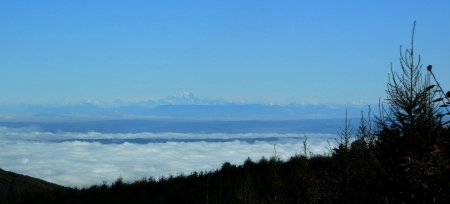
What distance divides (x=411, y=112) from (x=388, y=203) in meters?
1.24

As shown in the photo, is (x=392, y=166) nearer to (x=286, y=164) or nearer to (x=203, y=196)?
(x=203, y=196)

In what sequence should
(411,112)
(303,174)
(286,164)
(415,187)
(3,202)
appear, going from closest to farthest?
1. (415,187)
2. (411,112)
3. (303,174)
4. (3,202)
5. (286,164)

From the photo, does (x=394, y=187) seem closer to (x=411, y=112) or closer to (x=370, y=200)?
(x=370, y=200)

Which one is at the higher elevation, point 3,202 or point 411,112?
point 411,112

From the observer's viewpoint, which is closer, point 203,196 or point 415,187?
point 415,187

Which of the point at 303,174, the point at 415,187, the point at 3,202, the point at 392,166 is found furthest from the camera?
the point at 3,202

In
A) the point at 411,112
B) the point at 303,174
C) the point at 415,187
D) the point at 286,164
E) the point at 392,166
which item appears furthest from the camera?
the point at 286,164

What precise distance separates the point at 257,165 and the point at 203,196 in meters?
6.05

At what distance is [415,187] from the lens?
496 centimetres

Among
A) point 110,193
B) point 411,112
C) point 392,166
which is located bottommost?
point 110,193

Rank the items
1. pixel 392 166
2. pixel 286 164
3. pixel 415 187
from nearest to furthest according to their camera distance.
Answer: pixel 415 187 → pixel 392 166 → pixel 286 164

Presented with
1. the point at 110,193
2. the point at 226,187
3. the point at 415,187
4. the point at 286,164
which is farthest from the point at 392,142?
the point at 286,164

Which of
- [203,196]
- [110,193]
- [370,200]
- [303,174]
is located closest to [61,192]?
[110,193]

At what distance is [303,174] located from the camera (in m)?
8.94
